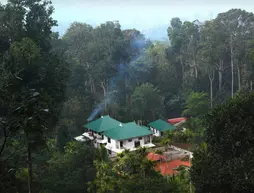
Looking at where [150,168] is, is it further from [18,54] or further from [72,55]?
[72,55]

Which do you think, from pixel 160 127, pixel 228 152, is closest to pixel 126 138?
pixel 160 127

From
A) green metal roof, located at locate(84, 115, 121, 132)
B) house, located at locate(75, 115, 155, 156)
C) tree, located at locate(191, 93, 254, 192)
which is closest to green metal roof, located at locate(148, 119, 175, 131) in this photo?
house, located at locate(75, 115, 155, 156)

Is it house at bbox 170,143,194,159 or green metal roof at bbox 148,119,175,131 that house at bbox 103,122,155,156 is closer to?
house at bbox 170,143,194,159

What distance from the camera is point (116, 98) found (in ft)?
108

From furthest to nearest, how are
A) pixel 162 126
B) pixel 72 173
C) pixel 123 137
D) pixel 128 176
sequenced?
pixel 162 126 < pixel 123 137 < pixel 128 176 < pixel 72 173

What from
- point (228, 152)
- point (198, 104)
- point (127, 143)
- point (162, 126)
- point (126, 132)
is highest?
point (228, 152)

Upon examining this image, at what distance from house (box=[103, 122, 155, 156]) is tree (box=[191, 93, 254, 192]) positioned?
13.3 metres

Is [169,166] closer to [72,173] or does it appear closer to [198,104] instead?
[72,173]

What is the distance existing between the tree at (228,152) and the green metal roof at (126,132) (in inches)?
521

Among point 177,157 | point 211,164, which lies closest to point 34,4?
point 177,157

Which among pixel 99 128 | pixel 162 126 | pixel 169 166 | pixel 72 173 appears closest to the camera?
pixel 72 173

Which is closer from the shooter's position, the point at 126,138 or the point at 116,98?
the point at 126,138

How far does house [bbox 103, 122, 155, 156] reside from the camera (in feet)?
76.2

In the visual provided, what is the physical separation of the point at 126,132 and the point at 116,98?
989 cm
